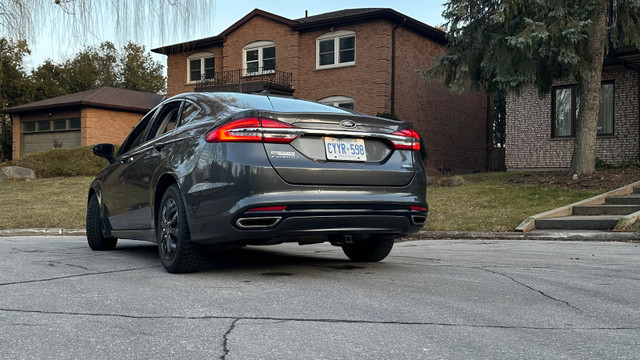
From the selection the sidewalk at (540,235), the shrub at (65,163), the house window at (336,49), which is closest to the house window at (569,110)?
the house window at (336,49)

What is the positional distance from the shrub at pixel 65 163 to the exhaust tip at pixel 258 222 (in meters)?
21.4

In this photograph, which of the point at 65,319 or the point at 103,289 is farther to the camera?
the point at 103,289

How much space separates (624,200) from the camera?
43.2 feet

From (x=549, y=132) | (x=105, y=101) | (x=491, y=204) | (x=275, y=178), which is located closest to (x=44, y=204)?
(x=491, y=204)

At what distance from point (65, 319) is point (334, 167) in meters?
2.33

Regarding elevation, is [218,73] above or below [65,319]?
above

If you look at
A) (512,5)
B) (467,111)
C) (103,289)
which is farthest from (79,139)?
(103,289)

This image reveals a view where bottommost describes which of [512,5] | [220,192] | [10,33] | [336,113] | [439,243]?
[439,243]

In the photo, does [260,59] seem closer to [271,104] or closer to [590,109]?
[590,109]

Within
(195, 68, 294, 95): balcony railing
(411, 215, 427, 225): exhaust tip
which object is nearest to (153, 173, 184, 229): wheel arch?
(411, 215, 427, 225): exhaust tip

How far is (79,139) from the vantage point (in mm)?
34938

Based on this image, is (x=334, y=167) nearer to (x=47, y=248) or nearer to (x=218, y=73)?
(x=47, y=248)

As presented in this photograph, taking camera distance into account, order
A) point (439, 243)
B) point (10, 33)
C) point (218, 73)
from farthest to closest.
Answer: point (218, 73), point (439, 243), point (10, 33)

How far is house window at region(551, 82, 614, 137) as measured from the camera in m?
21.7
